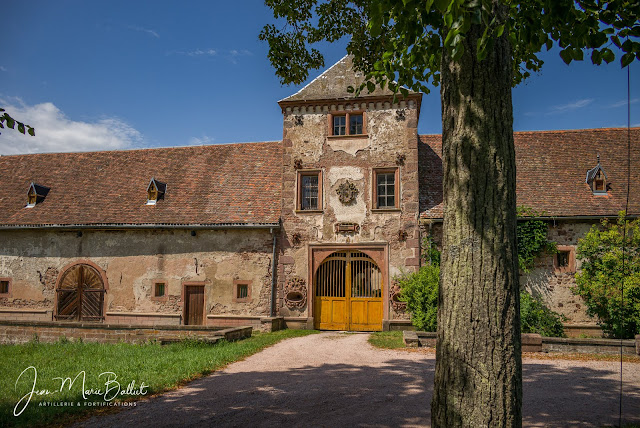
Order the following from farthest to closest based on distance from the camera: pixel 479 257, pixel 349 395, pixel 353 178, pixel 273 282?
pixel 353 178 → pixel 273 282 → pixel 349 395 → pixel 479 257

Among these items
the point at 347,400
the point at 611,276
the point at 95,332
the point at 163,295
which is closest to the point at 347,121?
the point at 163,295

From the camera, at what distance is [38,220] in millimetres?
17078

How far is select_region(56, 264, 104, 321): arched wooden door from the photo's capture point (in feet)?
53.9

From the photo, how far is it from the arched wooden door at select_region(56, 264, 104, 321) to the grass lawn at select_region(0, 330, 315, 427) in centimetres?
368

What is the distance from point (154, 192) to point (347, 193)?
24.2 ft

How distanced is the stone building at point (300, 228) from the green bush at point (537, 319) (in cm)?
98

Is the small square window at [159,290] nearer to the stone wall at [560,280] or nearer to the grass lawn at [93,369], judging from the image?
the grass lawn at [93,369]

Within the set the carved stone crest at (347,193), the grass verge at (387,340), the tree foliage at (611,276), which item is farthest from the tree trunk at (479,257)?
the carved stone crest at (347,193)

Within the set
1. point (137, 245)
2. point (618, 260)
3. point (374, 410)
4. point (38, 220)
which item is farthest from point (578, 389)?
point (38, 220)

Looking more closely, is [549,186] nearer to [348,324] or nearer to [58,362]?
[348,324]

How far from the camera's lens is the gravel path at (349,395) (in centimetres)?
554

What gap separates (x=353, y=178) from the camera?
609 inches

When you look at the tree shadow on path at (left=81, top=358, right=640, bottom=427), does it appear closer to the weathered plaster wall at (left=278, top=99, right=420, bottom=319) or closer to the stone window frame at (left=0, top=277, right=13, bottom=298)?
the weathered plaster wall at (left=278, top=99, right=420, bottom=319)

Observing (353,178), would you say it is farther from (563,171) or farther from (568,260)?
(563,171)
